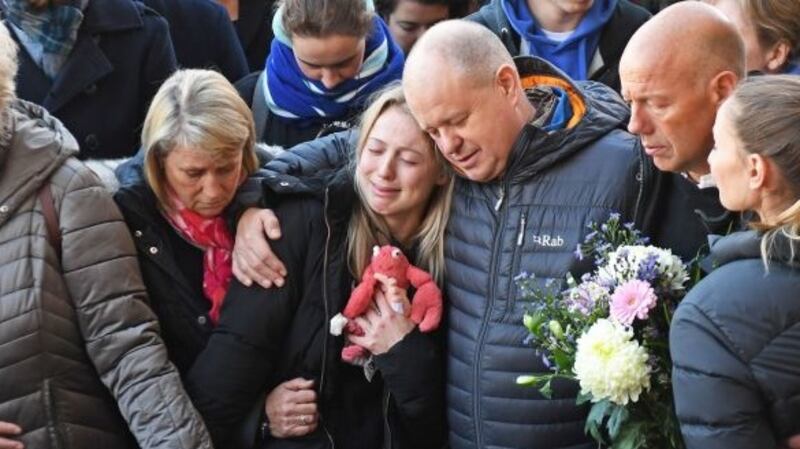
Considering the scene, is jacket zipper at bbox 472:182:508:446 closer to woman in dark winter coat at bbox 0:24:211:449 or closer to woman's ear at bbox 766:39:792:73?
woman in dark winter coat at bbox 0:24:211:449

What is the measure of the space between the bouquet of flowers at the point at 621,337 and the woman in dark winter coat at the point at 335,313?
50cm

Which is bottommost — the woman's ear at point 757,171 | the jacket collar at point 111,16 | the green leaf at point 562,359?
the green leaf at point 562,359

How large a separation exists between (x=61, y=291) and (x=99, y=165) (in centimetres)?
52

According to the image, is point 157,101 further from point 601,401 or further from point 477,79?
point 601,401

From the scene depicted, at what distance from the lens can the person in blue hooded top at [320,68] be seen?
4098 millimetres

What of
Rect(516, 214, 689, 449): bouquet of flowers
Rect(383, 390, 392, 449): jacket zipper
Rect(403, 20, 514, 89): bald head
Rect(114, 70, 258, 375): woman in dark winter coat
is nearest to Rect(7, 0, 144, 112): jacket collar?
Rect(114, 70, 258, 375): woman in dark winter coat

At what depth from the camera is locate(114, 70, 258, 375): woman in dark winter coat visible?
349 cm

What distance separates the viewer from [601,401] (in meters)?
2.99

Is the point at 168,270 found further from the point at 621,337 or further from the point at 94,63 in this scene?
the point at 621,337

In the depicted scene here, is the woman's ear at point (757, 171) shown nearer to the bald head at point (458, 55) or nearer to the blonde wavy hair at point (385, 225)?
the bald head at point (458, 55)

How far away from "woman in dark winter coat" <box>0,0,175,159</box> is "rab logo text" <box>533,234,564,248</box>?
159 cm

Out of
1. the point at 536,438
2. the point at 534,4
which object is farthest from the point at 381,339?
the point at 534,4

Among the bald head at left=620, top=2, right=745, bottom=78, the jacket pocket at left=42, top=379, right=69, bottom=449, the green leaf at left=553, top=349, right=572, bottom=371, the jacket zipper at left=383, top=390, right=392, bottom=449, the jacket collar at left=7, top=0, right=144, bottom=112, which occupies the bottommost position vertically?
the jacket zipper at left=383, top=390, right=392, bottom=449

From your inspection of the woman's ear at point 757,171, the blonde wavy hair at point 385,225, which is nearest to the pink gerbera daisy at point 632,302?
the woman's ear at point 757,171
